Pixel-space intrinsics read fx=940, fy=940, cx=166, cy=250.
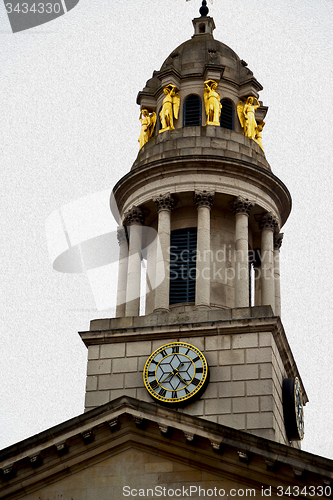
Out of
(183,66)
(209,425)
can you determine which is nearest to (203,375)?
(209,425)

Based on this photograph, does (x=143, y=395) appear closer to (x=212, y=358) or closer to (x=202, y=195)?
(x=212, y=358)

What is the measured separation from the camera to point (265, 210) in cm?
4391

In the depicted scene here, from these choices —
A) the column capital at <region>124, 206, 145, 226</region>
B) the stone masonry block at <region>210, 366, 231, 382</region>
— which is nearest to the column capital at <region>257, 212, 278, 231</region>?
the column capital at <region>124, 206, 145, 226</region>

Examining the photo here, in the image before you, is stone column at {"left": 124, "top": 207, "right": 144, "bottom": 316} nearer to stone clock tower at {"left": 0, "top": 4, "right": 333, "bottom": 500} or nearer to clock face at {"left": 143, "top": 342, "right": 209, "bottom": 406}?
stone clock tower at {"left": 0, "top": 4, "right": 333, "bottom": 500}

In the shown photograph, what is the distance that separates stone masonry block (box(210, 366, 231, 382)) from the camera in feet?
122

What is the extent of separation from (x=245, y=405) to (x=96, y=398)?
6176 mm

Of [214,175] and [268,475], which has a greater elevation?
[214,175]

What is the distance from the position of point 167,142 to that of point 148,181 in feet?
7.10

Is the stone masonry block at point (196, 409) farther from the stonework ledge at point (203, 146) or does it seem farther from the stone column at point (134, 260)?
the stonework ledge at point (203, 146)

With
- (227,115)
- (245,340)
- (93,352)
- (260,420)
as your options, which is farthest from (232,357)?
(227,115)

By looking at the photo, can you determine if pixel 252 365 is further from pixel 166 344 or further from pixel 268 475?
pixel 268 475

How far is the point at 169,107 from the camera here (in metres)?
46.2

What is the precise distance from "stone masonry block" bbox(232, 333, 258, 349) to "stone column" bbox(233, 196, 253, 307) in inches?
82.5

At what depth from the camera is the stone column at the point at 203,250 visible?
3981 cm
